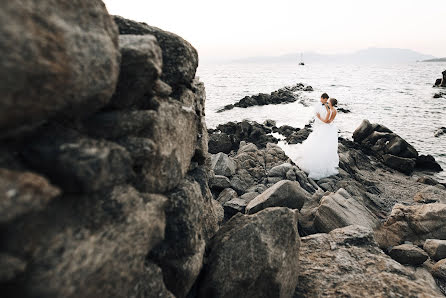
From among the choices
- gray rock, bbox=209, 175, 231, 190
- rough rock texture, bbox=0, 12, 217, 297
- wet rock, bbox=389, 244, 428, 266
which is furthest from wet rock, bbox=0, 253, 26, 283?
gray rock, bbox=209, 175, 231, 190

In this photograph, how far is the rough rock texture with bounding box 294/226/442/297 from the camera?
14.6ft

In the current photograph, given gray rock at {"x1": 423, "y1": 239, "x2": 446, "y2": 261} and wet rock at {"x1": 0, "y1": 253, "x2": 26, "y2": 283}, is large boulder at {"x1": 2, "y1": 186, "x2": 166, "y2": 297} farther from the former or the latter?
gray rock at {"x1": 423, "y1": 239, "x2": 446, "y2": 261}

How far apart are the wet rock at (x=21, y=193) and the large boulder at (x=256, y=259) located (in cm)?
293

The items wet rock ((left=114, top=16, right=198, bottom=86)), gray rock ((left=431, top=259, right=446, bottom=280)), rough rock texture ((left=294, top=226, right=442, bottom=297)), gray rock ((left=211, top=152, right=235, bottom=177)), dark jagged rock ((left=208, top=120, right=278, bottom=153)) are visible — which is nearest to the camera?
wet rock ((left=114, top=16, right=198, bottom=86))

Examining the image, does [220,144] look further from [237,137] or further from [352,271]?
[352,271]

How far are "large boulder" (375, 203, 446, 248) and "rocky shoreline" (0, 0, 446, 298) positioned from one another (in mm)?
1836

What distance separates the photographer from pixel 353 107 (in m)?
40.3

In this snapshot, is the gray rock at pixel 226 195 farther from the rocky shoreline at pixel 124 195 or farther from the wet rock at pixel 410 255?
the wet rock at pixel 410 255

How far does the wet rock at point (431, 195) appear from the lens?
12337 millimetres

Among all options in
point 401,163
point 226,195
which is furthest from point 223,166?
point 401,163

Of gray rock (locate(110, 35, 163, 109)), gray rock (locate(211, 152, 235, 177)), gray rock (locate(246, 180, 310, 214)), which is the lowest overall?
gray rock (locate(211, 152, 235, 177))

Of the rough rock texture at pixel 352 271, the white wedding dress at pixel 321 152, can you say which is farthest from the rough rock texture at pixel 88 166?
the white wedding dress at pixel 321 152

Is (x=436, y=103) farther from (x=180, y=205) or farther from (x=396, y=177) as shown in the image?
(x=180, y=205)

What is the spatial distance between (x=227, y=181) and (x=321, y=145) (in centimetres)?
564
